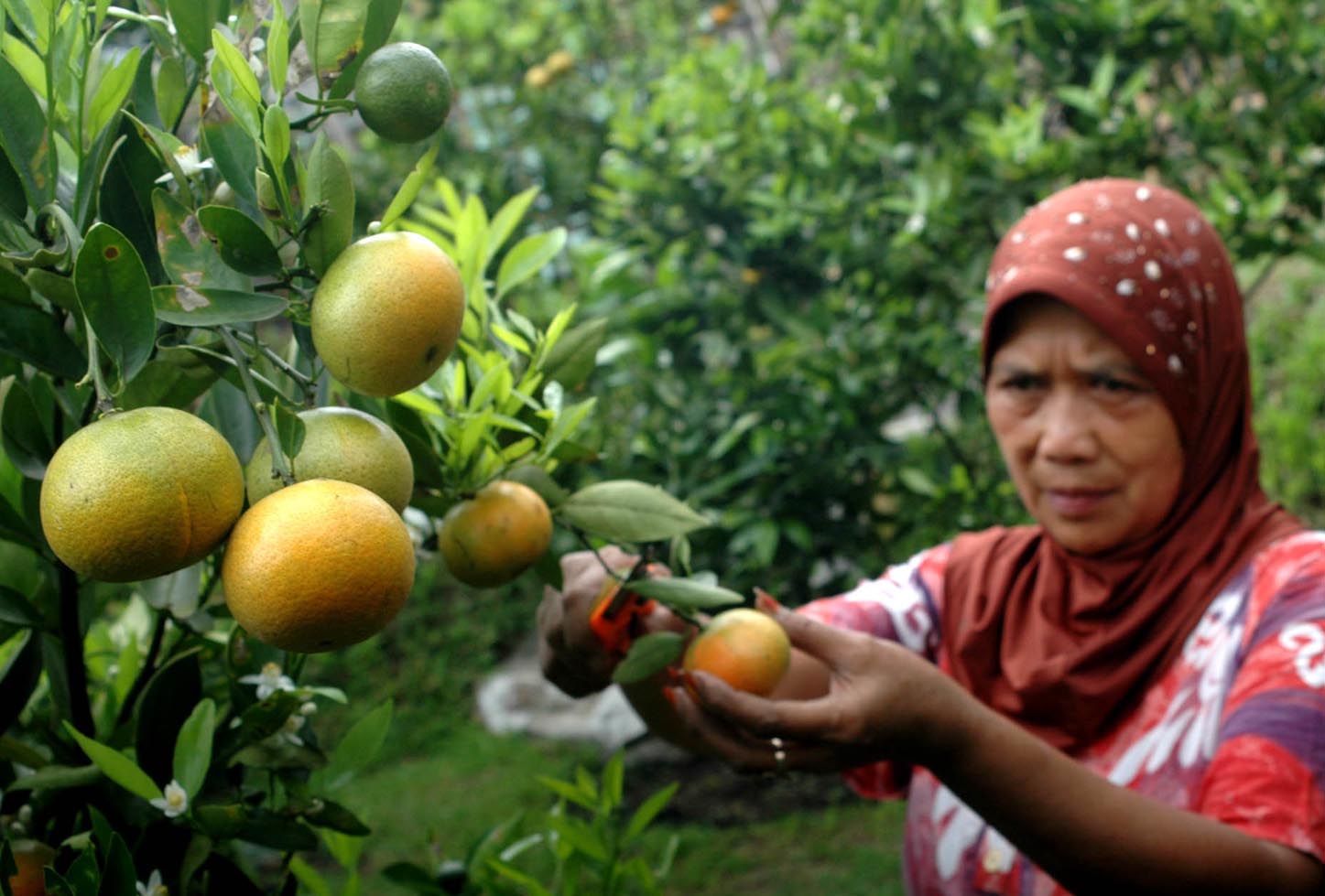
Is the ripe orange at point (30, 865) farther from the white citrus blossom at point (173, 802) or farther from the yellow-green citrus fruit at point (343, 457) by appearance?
the yellow-green citrus fruit at point (343, 457)

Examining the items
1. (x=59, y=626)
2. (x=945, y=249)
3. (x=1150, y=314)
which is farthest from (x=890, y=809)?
(x=59, y=626)

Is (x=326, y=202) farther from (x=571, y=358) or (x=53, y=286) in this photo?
(x=571, y=358)

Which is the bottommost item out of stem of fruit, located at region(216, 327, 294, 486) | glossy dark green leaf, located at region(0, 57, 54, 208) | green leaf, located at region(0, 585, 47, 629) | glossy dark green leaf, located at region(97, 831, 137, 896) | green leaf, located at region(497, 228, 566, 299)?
glossy dark green leaf, located at region(97, 831, 137, 896)

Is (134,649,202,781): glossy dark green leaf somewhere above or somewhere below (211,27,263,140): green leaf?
below

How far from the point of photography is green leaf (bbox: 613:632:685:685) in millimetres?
1068

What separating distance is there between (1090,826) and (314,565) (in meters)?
0.93

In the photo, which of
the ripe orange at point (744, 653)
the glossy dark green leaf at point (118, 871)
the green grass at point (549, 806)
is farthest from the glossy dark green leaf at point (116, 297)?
the green grass at point (549, 806)

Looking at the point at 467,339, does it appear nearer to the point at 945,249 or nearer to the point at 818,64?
the point at 945,249

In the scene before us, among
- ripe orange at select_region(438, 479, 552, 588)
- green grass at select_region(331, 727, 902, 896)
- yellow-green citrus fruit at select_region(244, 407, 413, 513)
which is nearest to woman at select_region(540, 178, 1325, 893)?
ripe orange at select_region(438, 479, 552, 588)

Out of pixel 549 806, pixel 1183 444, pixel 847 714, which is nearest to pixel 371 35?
pixel 847 714

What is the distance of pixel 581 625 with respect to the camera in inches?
52.3

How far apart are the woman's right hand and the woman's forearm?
341 millimetres

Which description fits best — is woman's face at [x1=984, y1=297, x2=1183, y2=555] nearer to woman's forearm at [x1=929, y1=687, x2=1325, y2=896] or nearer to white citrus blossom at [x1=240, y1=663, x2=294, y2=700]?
woman's forearm at [x1=929, y1=687, x2=1325, y2=896]

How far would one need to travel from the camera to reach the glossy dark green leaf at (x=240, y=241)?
67 cm
